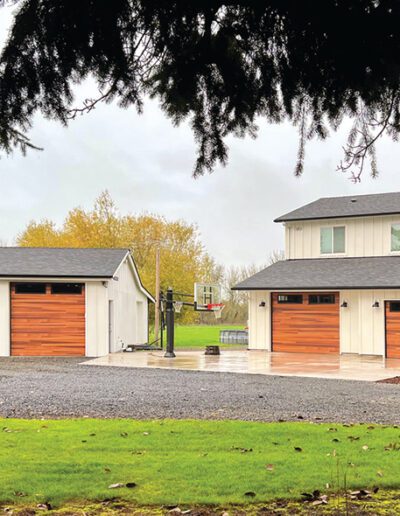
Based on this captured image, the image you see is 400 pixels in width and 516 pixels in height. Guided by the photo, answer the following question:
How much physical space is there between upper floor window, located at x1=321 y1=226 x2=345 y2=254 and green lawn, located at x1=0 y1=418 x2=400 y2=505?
1957 centimetres

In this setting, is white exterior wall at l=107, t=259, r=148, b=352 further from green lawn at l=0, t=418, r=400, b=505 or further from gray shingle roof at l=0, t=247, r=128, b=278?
green lawn at l=0, t=418, r=400, b=505

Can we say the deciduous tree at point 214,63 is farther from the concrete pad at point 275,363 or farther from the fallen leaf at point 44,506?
the concrete pad at point 275,363

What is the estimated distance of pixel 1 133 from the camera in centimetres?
438

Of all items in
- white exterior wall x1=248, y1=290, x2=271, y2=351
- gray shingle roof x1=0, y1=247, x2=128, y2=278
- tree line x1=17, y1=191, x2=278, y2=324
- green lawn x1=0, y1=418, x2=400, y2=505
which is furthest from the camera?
tree line x1=17, y1=191, x2=278, y2=324

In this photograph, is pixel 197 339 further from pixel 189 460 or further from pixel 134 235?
pixel 189 460

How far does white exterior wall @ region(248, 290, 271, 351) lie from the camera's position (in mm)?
28219

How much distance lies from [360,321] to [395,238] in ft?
13.8

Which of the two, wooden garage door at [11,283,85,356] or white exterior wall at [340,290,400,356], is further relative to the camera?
wooden garage door at [11,283,85,356]

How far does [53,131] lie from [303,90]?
155cm

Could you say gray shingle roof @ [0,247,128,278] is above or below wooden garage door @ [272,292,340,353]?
above

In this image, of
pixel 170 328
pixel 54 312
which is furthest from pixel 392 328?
pixel 54 312

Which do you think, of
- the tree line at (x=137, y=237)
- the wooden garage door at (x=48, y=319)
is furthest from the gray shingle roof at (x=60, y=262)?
the tree line at (x=137, y=237)

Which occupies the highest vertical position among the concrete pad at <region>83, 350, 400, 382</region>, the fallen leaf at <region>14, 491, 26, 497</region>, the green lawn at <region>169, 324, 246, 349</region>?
the fallen leaf at <region>14, 491, 26, 497</region>

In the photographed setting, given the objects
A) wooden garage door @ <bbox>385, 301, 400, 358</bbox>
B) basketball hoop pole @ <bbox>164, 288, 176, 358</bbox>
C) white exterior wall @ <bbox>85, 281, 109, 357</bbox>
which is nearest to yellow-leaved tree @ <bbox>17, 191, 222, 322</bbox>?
white exterior wall @ <bbox>85, 281, 109, 357</bbox>
